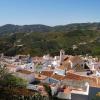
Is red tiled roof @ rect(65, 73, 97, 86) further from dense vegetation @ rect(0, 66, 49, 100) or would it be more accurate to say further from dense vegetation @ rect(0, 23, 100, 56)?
dense vegetation @ rect(0, 23, 100, 56)

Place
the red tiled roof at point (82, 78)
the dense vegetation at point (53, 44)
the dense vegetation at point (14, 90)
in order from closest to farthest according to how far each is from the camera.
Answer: the dense vegetation at point (14, 90), the red tiled roof at point (82, 78), the dense vegetation at point (53, 44)

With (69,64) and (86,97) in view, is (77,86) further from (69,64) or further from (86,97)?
(69,64)

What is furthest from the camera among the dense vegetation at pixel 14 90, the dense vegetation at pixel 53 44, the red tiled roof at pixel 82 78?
the dense vegetation at pixel 53 44

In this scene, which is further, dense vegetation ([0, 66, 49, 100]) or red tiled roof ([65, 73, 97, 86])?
red tiled roof ([65, 73, 97, 86])

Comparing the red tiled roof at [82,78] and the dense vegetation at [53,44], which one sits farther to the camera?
the dense vegetation at [53,44]

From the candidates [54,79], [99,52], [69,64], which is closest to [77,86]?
[54,79]

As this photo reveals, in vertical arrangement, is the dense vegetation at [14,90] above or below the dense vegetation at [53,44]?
below

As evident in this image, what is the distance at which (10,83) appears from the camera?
2883 cm

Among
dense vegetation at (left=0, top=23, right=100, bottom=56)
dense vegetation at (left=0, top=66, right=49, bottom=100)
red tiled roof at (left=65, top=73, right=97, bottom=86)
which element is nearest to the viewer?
dense vegetation at (left=0, top=66, right=49, bottom=100)

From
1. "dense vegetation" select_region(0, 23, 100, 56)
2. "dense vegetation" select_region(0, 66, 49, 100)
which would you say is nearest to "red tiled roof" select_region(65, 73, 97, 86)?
"dense vegetation" select_region(0, 66, 49, 100)

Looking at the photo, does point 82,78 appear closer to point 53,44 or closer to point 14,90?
point 14,90

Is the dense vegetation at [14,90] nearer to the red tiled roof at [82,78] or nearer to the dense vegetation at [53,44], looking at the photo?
the red tiled roof at [82,78]

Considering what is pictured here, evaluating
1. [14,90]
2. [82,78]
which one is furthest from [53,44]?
[14,90]

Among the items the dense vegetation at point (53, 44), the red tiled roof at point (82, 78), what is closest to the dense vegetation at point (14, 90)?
the red tiled roof at point (82, 78)
